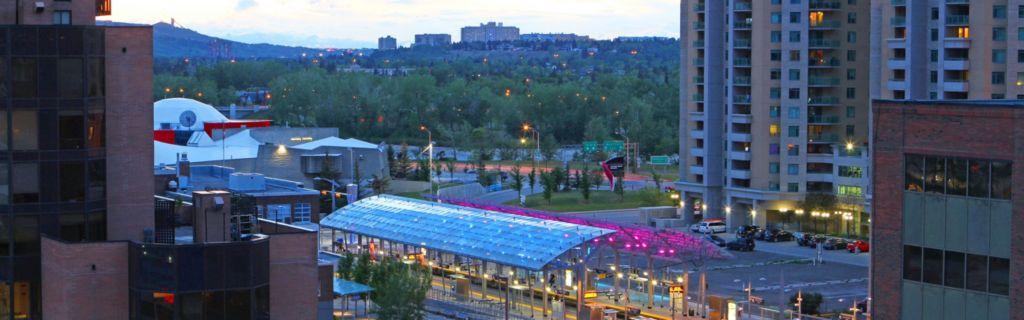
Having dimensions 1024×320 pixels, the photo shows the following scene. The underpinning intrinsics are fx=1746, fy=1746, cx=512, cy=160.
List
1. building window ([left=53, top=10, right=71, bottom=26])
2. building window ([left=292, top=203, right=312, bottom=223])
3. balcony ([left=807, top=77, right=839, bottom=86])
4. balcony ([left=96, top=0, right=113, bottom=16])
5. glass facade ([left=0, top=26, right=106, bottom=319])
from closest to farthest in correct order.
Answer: glass facade ([left=0, top=26, right=106, bottom=319]) → building window ([left=53, top=10, right=71, bottom=26]) → balcony ([left=96, top=0, right=113, bottom=16]) → building window ([left=292, top=203, right=312, bottom=223]) → balcony ([left=807, top=77, right=839, bottom=86])

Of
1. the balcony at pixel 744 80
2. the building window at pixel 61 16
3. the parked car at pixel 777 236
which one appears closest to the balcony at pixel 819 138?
the balcony at pixel 744 80

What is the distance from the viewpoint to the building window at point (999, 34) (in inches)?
2879

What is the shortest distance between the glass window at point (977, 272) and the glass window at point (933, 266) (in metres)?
0.51

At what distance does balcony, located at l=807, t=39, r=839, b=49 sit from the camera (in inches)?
3290

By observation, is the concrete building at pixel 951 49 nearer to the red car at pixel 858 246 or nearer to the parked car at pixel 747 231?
the red car at pixel 858 246

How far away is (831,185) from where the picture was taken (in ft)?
275

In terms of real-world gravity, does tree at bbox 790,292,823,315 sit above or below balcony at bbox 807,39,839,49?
below

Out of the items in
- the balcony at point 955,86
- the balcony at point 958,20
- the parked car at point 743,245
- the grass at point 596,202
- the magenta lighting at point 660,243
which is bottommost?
the parked car at point 743,245

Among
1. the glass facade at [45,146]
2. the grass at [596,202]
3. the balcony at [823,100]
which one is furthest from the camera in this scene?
the grass at [596,202]

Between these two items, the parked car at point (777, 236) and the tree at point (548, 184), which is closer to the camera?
the parked car at point (777, 236)

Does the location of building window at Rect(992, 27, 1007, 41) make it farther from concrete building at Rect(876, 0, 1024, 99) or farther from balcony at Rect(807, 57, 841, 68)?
balcony at Rect(807, 57, 841, 68)

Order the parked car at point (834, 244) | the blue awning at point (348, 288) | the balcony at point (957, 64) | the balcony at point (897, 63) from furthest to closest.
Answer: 1. the balcony at point (897, 63)
2. the parked car at point (834, 244)
3. the balcony at point (957, 64)
4. the blue awning at point (348, 288)

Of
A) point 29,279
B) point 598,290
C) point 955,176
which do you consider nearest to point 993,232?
point 955,176

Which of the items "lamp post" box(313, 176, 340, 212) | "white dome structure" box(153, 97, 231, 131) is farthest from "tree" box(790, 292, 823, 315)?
"white dome structure" box(153, 97, 231, 131)
